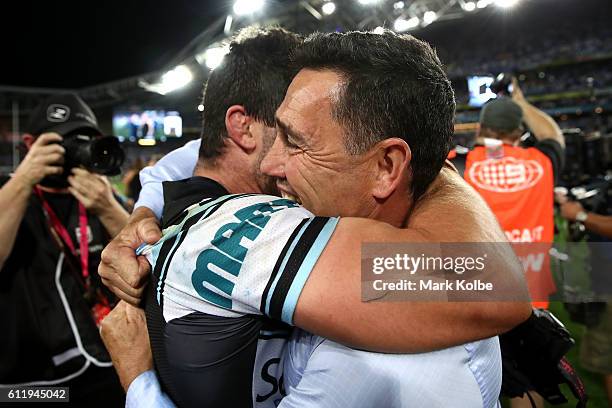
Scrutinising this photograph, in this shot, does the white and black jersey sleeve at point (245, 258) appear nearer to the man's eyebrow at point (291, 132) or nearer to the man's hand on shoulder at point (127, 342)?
the man's eyebrow at point (291, 132)

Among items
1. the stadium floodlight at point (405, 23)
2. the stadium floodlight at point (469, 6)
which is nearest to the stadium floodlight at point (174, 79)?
the stadium floodlight at point (405, 23)

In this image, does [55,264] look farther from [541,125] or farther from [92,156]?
[541,125]

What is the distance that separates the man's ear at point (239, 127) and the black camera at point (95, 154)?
0.79 meters

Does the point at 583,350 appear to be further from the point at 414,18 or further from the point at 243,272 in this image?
the point at 414,18

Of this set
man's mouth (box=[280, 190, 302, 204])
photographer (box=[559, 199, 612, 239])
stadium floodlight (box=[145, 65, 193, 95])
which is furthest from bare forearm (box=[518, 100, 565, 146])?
stadium floodlight (box=[145, 65, 193, 95])

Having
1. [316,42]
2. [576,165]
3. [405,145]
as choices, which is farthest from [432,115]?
[576,165]

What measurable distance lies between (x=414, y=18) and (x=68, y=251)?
1230cm

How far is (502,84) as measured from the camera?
2.76m

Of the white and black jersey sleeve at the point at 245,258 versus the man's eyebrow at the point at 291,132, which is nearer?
the white and black jersey sleeve at the point at 245,258

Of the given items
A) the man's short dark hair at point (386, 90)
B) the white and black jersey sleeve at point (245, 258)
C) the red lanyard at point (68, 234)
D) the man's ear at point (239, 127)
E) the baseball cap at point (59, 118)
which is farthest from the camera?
the baseball cap at point (59, 118)

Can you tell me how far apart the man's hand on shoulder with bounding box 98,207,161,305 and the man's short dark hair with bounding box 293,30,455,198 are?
485 mm

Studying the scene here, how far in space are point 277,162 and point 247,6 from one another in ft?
41.5

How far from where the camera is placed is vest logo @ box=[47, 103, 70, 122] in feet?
6.04

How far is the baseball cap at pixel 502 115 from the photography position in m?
2.57
